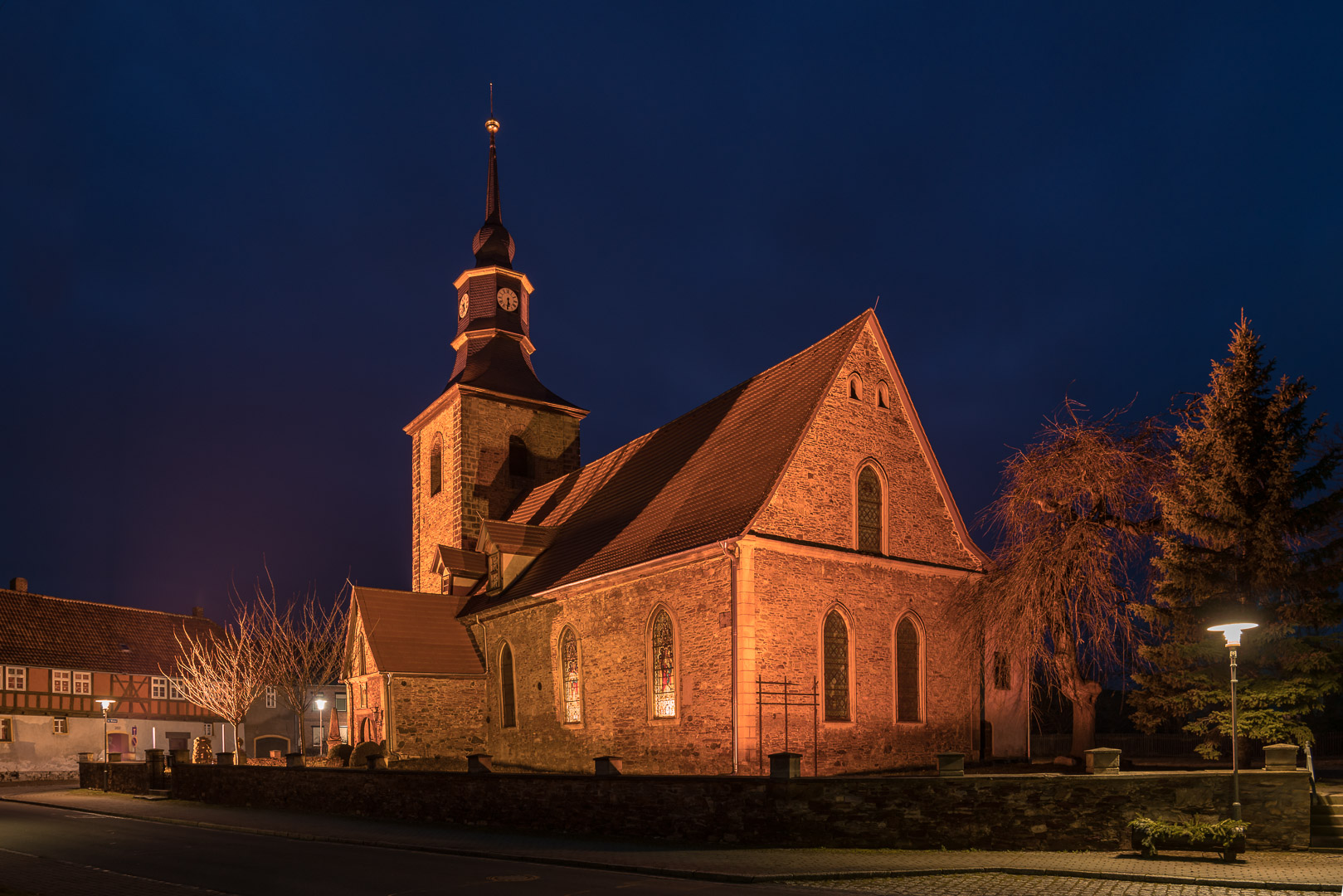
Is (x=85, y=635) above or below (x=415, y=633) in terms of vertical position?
below

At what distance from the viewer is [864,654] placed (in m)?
20.6

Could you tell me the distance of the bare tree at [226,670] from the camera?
122ft

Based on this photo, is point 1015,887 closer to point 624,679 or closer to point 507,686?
point 624,679

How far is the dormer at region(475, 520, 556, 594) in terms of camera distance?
27641mm

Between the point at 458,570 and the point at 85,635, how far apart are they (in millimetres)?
22646

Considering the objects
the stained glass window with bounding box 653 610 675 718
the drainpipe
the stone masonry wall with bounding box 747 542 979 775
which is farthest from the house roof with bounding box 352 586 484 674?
the stone masonry wall with bounding box 747 542 979 775

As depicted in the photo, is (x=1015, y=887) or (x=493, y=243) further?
(x=493, y=243)

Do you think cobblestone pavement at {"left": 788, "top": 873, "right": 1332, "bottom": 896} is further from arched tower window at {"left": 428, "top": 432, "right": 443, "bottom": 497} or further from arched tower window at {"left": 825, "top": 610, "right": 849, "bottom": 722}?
arched tower window at {"left": 428, "top": 432, "right": 443, "bottom": 497}

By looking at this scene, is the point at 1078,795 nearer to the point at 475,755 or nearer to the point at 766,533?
the point at 766,533

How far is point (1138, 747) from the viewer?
36969mm

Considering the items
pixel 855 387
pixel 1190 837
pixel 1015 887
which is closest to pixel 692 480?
pixel 855 387

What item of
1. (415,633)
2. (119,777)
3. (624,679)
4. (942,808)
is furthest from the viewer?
(119,777)

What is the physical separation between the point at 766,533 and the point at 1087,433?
677 centimetres

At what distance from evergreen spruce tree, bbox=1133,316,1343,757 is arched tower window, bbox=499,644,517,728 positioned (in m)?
15.7
